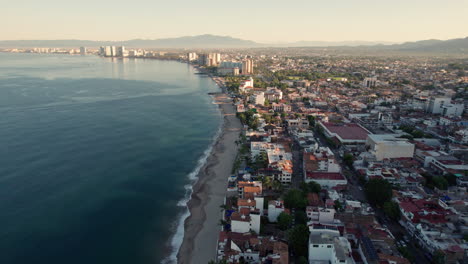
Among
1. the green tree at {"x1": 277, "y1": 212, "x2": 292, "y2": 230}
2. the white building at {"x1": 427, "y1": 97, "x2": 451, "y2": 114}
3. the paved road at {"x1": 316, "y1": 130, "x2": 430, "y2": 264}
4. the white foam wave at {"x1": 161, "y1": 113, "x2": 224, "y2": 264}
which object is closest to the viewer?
the paved road at {"x1": 316, "y1": 130, "x2": 430, "y2": 264}

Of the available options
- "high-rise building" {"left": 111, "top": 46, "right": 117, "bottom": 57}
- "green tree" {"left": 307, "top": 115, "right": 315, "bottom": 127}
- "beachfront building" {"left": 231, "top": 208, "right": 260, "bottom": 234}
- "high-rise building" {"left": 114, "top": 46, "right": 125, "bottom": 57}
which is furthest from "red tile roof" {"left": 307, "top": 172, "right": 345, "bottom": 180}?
"high-rise building" {"left": 111, "top": 46, "right": 117, "bottom": 57}

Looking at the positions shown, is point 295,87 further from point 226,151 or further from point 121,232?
point 121,232

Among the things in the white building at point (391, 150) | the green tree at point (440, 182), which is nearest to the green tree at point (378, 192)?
the green tree at point (440, 182)

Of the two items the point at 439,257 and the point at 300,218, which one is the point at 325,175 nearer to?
the point at 300,218

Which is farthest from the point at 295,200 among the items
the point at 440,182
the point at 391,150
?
the point at 391,150

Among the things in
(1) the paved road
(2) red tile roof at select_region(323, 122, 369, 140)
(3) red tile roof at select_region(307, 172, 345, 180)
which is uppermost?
(2) red tile roof at select_region(323, 122, 369, 140)

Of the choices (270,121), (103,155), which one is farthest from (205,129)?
(103,155)

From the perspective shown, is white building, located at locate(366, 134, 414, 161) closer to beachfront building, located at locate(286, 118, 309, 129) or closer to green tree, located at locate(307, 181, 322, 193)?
green tree, located at locate(307, 181, 322, 193)
